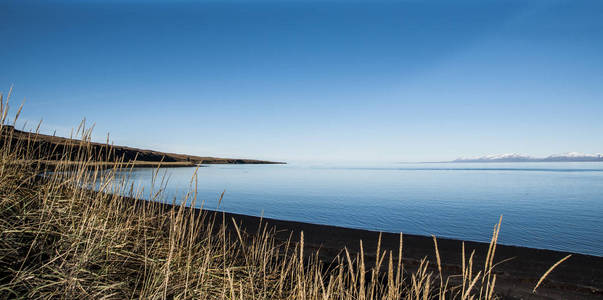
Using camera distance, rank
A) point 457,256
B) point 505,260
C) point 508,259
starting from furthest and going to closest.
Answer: point 457,256 < point 508,259 < point 505,260

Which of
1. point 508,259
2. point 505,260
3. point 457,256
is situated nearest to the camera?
point 505,260

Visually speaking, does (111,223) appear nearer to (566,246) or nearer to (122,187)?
(122,187)

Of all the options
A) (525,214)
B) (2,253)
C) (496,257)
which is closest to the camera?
(2,253)

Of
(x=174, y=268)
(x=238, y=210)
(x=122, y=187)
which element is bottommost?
(x=238, y=210)

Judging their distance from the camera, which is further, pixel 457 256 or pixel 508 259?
pixel 457 256

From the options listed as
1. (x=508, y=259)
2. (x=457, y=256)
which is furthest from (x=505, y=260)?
(x=457, y=256)

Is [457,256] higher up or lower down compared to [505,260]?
lower down

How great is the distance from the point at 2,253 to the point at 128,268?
94 cm

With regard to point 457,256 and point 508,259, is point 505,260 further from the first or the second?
point 457,256

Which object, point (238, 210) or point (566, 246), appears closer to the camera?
point (566, 246)

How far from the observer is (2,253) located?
2.30 m

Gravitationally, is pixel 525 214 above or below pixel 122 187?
below

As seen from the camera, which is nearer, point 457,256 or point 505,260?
point 505,260

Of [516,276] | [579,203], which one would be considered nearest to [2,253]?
[516,276]
